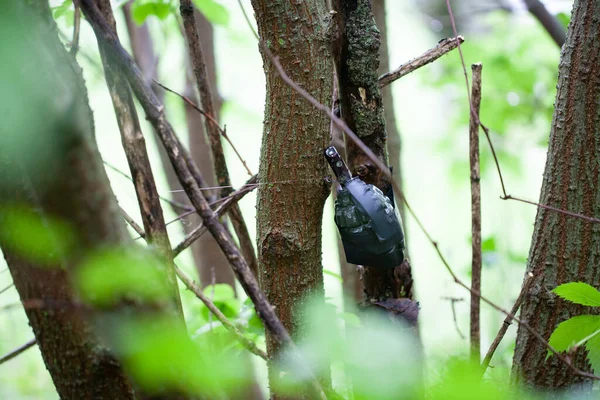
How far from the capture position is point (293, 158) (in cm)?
103

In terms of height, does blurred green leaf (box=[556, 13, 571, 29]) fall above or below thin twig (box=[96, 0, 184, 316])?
above

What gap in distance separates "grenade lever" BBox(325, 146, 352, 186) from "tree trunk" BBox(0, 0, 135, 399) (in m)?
0.49

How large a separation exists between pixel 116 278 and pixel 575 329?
816 millimetres

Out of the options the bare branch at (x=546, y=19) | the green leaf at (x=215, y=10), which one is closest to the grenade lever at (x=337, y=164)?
the green leaf at (x=215, y=10)

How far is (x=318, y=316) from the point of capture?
0.78m

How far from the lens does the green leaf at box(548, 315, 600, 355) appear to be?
37.3 inches

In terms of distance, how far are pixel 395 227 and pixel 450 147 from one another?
114 inches

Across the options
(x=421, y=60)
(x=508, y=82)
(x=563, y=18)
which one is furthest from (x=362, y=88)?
(x=508, y=82)

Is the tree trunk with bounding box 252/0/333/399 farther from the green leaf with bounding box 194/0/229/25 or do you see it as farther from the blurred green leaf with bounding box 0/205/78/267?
the green leaf with bounding box 194/0/229/25

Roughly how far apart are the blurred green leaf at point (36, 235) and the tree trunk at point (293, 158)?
50 centimetres

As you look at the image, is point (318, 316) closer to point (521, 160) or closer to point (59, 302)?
point (59, 302)

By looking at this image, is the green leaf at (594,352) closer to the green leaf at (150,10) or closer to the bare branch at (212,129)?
the bare branch at (212,129)

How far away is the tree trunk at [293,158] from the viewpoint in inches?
39.5

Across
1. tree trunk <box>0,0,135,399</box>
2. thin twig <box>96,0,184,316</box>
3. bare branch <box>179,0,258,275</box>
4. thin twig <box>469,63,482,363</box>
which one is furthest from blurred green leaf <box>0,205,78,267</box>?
thin twig <box>469,63,482,363</box>
